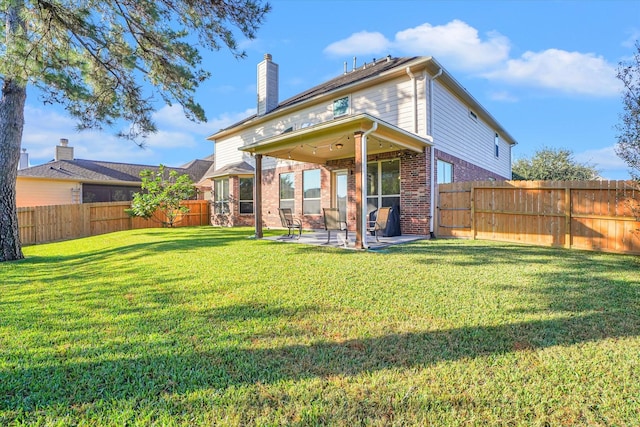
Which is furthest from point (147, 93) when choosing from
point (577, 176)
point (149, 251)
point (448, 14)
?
point (577, 176)

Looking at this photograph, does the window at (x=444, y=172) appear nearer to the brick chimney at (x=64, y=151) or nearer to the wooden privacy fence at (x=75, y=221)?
the wooden privacy fence at (x=75, y=221)

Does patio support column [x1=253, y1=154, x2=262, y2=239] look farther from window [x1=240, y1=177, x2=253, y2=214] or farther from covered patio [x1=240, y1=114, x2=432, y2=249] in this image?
window [x1=240, y1=177, x2=253, y2=214]

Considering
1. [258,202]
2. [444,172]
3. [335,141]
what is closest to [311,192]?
[258,202]

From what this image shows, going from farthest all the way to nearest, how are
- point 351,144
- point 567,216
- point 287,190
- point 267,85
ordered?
point 267,85
point 287,190
point 351,144
point 567,216

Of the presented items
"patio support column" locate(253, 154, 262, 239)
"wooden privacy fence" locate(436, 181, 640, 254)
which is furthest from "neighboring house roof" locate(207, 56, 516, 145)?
"patio support column" locate(253, 154, 262, 239)

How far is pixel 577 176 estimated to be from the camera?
72.9 feet

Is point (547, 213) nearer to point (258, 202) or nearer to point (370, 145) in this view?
point (370, 145)

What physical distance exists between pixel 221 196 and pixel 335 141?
398 inches

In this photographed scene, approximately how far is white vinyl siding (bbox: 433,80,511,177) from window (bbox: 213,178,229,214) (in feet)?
36.7

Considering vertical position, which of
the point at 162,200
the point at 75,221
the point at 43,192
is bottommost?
the point at 75,221

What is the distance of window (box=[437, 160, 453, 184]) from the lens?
33.8ft

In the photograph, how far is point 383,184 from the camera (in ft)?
34.9

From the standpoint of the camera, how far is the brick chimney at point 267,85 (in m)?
15.4

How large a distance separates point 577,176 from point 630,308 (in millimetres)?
24419
